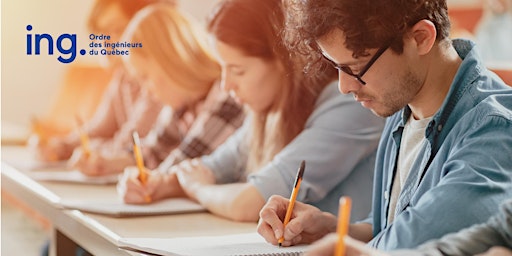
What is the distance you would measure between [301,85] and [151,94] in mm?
944

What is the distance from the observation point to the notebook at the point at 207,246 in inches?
52.6

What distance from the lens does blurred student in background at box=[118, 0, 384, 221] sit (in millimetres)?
1708

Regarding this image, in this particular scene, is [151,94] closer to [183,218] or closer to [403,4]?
[183,218]

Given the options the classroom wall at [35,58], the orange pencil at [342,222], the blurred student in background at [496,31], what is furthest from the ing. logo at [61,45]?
the blurred student in background at [496,31]

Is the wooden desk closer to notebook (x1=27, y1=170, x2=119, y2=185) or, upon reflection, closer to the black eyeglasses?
notebook (x1=27, y1=170, x2=119, y2=185)

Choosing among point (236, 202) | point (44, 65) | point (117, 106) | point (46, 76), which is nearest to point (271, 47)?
point (236, 202)

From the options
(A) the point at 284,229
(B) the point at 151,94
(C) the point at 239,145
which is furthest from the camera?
(B) the point at 151,94

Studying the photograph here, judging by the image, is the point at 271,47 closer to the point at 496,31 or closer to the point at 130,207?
the point at 130,207

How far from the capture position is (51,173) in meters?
2.33

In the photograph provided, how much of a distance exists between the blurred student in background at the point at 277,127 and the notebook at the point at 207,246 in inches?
9.3

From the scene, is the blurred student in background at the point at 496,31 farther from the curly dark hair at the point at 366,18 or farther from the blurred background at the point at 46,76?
the curly dark hair at the point at 366,18

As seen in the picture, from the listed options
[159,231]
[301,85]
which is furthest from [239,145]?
[159,231]

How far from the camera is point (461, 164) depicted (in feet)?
3.71

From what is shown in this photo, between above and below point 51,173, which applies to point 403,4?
above
